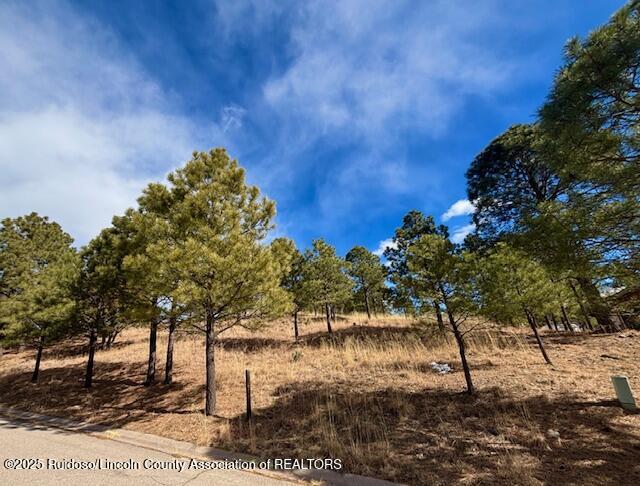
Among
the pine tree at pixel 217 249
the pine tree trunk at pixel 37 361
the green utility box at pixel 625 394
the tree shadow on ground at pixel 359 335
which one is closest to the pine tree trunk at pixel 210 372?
the pine tree at pixel 217 249

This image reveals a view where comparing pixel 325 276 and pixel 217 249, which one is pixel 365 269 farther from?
pixel 217 249

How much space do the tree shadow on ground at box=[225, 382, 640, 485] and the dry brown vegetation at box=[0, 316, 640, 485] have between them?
0.09ft

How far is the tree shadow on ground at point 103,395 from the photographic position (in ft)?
26.0

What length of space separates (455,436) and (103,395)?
11.3 m

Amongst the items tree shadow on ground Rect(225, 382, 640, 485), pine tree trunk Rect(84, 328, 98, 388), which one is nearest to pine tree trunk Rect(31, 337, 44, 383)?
pine tree trunk Rect(84, 328, 98, 388)

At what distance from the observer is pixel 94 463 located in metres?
4.80

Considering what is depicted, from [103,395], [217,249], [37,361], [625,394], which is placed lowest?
[625,394]

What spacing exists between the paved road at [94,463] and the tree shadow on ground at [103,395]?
4.48ft

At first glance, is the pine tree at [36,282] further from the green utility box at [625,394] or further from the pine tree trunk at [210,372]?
the green utility box at [625,394]

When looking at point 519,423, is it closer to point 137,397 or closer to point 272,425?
point 272,425

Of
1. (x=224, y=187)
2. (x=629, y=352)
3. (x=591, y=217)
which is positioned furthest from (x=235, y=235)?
(x=629, y=352)

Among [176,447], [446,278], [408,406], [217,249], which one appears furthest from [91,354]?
[446,278]

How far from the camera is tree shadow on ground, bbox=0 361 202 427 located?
7914 millimetres

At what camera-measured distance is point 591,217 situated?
4.52 m
